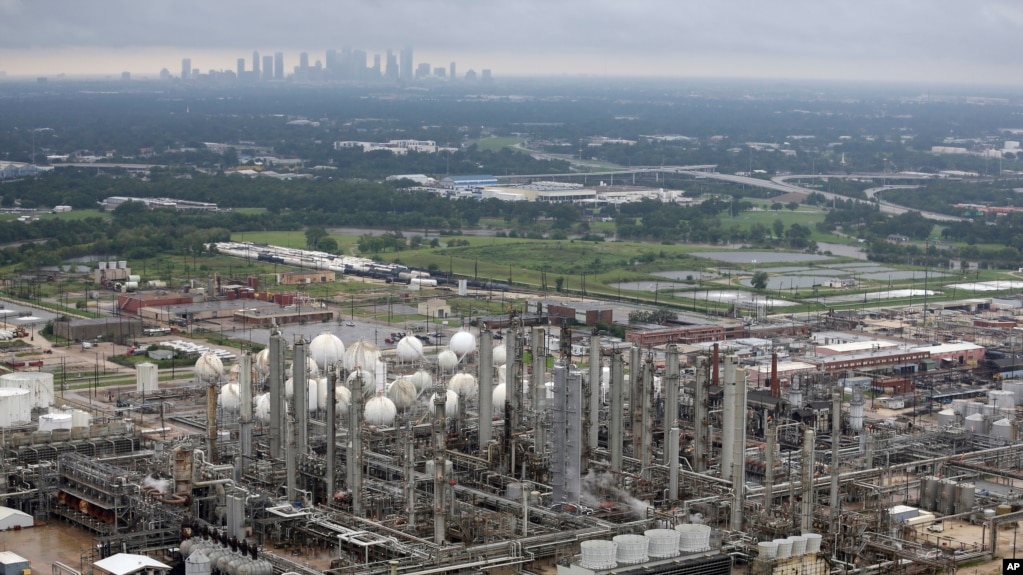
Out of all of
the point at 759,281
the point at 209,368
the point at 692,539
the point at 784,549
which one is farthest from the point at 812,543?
the point at 759,281

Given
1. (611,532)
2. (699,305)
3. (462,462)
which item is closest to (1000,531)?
(611,532)

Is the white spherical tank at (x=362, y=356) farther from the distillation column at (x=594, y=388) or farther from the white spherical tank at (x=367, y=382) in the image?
the distillation column at (x=594, y=388)

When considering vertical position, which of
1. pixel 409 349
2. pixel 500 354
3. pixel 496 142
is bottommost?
pixel 496 142

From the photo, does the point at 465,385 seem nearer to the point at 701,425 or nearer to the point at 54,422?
the point at 701,425

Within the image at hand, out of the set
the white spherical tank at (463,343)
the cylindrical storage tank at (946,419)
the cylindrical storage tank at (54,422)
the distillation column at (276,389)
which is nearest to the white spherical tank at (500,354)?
the white spherical tank at (463,343)

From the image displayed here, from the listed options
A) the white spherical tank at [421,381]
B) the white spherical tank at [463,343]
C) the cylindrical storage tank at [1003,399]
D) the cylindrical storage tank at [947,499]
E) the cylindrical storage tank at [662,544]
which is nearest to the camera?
the cylindrical storage tank at [662,544]

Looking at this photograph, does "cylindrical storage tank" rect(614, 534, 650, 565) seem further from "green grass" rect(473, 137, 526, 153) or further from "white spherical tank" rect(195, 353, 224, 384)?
"green grass" rect(473, 137, 526, 153)
